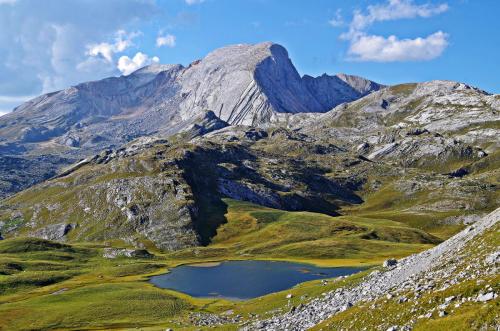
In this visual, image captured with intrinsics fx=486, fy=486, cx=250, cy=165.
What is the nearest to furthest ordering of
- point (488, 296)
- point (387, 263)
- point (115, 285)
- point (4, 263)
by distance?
1. point (488, 296)
2. point (387, 263)
3. point (115, 285)
4. point (4, 263)

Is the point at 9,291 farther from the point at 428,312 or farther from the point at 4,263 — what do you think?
the point at 428,312

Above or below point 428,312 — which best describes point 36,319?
below

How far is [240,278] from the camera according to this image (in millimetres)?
163000

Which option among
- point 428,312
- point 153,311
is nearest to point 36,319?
point 153,311

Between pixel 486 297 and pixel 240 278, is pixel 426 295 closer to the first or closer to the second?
pixel 486 297

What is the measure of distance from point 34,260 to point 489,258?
610ft

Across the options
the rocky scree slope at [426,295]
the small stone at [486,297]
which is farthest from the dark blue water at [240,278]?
the small stone at [486,297]

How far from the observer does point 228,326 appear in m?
73.6

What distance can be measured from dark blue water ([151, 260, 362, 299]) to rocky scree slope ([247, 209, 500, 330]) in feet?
220

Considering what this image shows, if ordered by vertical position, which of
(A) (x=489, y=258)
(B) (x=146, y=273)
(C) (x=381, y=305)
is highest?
(A) (x=489, y=258)

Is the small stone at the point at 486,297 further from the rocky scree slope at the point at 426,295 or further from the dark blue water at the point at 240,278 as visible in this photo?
the dark blue water at the point at 240,278

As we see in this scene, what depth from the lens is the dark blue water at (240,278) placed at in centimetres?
13725

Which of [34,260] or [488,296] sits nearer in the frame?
[488,296]

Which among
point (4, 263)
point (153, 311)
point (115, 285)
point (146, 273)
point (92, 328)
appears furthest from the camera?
point (146, 273)
